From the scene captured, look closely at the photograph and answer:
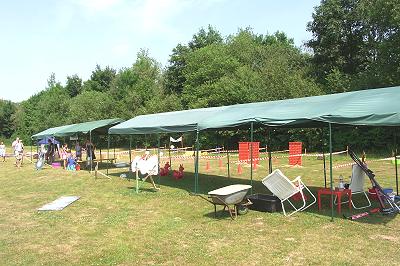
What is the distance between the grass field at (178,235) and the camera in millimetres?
6156

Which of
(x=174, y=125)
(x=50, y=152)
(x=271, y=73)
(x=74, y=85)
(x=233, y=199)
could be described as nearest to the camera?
(x=233, y=199)

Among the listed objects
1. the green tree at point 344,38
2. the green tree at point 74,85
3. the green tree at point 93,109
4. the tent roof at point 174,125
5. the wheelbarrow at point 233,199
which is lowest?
the wheelbarrow at point 233,199

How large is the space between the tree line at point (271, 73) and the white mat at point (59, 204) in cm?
1590

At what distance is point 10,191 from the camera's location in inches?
567

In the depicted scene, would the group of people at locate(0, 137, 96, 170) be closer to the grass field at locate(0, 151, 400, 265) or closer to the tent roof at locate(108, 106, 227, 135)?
the tent roof at locate(108, 106, 227, 135)

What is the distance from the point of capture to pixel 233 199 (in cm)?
853

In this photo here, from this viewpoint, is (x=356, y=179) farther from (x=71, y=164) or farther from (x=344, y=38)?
(x=344, y=38)

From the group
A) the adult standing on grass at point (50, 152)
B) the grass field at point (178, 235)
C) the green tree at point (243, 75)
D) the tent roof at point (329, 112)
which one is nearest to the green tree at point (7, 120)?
the green tree at point (243, 75)

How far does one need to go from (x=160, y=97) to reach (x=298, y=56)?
1672 centimetres

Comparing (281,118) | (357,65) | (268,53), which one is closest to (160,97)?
(268,53)

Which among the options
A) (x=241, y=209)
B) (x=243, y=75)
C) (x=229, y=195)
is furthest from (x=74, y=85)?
(x=229, y=195)

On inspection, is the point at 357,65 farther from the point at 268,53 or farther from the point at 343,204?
the point at 343,204

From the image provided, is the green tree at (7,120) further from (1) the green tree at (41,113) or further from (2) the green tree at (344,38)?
(2) the green tree at (344,38)

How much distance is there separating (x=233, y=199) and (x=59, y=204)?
17.9 ft
